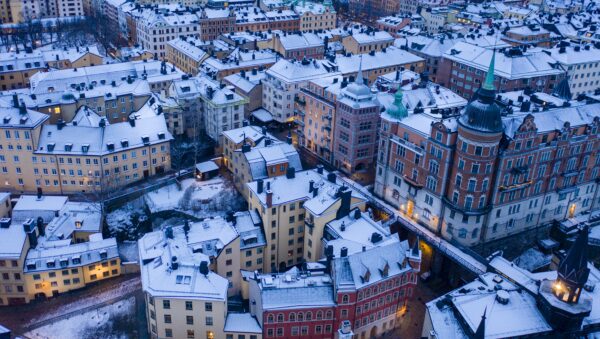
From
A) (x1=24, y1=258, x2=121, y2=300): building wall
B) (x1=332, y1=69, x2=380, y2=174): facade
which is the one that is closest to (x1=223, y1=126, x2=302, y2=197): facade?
(x1=332, y1=69, x2=380, y2=174): facade

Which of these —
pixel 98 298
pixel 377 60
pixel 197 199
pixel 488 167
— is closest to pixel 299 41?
pixel 377 60

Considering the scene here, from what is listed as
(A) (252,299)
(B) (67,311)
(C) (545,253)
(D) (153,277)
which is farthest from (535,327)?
(B) (67,311)

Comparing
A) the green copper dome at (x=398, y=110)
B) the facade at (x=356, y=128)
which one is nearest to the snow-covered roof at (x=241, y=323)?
the green copper dome at (x=398, y=110)

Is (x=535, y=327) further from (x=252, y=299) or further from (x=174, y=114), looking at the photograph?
(x=174, y=114)

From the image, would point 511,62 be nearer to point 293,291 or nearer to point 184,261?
point 293,291

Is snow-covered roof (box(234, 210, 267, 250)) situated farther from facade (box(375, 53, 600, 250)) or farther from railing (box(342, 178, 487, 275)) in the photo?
facade (box(375, 53, 600, 250))

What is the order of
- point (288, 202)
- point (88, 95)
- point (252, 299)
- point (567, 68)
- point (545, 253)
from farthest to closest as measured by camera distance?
point (567, 68) < point (88, 95) < point (545, 253) < point (288, 202) < point (252, 299)
